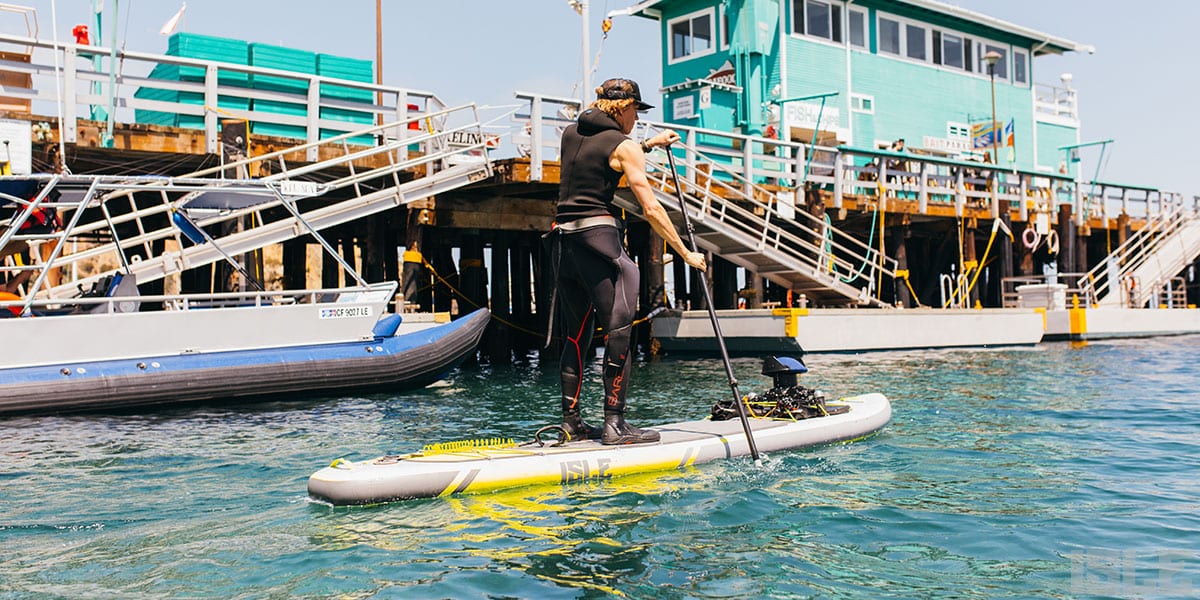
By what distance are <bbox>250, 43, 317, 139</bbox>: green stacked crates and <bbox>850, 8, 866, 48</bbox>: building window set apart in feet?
53.2

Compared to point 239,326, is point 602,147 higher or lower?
higher

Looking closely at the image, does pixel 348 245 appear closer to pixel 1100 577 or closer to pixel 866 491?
pixel 866 491

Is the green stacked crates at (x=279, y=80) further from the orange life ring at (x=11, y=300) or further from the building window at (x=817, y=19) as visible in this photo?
the building window at (x=817, y=19)

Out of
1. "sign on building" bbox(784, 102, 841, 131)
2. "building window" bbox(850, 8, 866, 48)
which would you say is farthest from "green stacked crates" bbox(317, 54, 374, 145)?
"building window" bbox(850, 8, 866, 48)

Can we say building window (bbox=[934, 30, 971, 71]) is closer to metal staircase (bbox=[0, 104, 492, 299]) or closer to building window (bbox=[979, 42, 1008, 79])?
building window (bbox=[979, 42, 1008, 79])

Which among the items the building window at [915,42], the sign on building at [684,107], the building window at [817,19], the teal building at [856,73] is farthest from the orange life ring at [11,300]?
the building window at [915,42]

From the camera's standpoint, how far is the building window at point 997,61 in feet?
111

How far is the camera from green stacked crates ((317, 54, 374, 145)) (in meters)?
21.2

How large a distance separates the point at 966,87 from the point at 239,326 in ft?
91.5

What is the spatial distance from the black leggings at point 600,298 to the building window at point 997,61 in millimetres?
30972

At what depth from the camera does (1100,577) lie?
166 inches

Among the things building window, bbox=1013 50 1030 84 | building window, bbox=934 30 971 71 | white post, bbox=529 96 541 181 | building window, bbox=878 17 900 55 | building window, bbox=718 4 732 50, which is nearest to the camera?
white post, bbox=529 96 541 181

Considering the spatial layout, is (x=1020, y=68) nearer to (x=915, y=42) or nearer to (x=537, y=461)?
(x=915, y=42)

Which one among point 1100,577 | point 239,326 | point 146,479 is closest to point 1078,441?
point 1100,577
